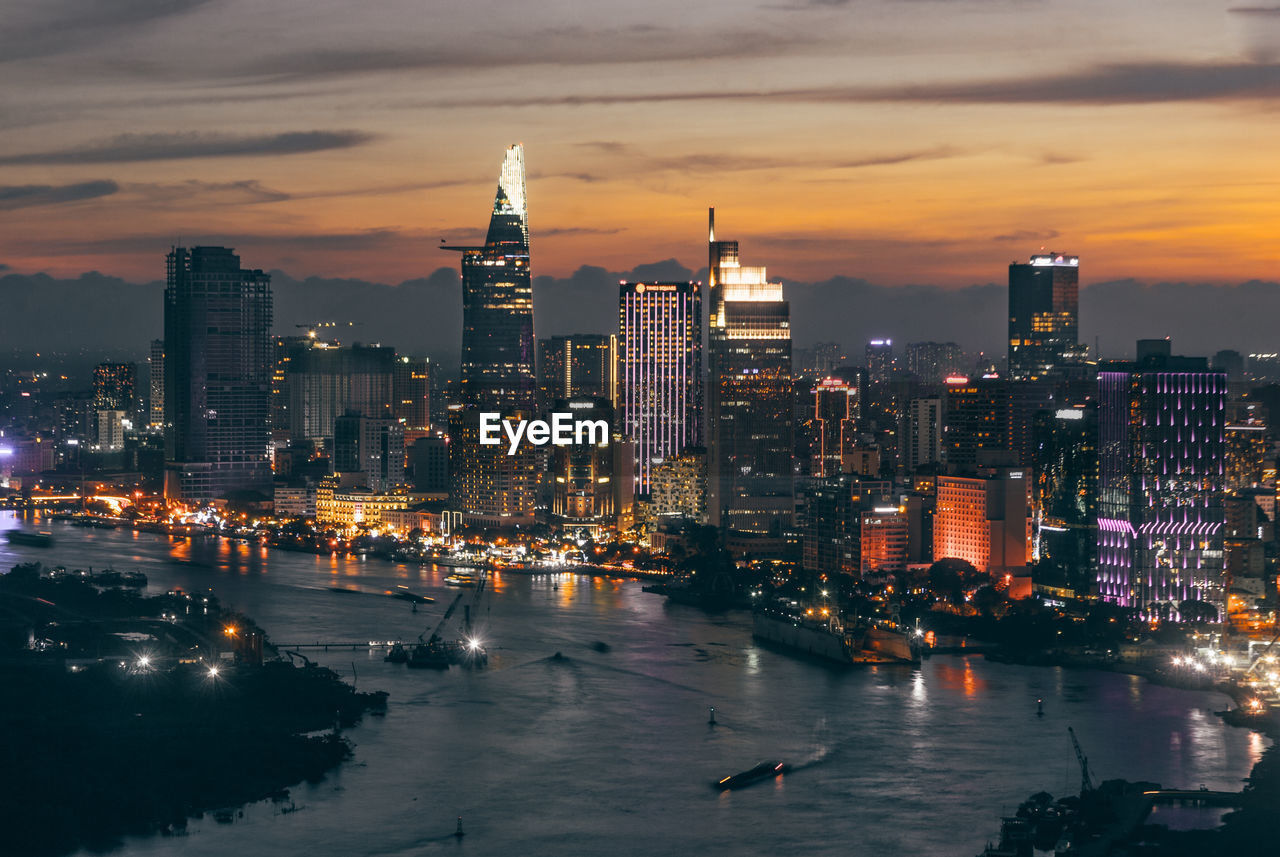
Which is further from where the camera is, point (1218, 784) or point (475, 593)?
point (475, 593)

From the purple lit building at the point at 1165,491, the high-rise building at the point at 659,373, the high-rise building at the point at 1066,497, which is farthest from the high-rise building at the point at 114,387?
the purple lit building at the point at 1165,491

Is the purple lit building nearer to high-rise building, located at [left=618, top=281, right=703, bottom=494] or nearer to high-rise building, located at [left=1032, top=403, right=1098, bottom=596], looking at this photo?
high-rise building, located at [left=1032, top=403, right=1098, bottom=596]

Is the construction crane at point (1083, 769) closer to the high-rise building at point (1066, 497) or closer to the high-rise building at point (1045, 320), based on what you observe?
the high-rise building at point (1066, 497)

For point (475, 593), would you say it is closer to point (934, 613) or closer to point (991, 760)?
point (934, 613)

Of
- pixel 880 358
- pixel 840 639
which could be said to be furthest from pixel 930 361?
pixel 840 639

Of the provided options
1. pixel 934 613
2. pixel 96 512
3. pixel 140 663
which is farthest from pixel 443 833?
pixel 96 512
